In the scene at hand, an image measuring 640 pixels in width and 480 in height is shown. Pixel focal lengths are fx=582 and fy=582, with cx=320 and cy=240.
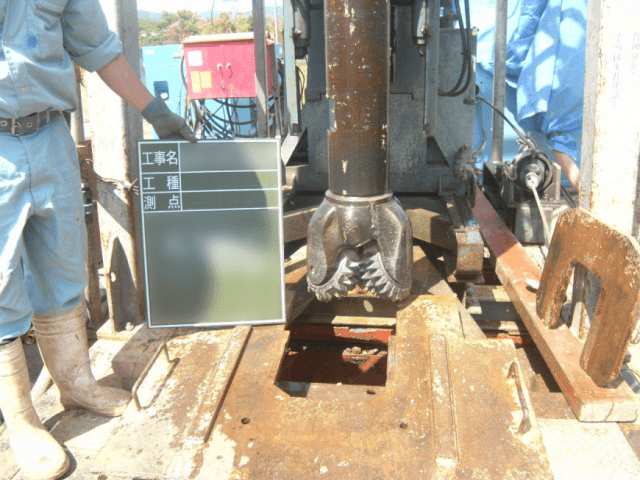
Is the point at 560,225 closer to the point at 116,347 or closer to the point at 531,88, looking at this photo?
the point at 116,347

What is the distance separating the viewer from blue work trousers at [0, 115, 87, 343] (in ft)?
7.17

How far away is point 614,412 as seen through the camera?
86.0 inches

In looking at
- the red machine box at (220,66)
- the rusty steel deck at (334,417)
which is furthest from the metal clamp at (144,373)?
the red machine box at (220,66)

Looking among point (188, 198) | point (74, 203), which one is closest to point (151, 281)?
point (188, 198)

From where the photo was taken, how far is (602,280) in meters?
2.21

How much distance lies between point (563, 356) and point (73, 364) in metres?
2.10

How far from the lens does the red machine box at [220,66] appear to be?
9961mm

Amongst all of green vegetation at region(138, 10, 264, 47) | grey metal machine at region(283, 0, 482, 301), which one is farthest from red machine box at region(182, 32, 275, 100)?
green vegetation at region(138, 10, 264, 47)

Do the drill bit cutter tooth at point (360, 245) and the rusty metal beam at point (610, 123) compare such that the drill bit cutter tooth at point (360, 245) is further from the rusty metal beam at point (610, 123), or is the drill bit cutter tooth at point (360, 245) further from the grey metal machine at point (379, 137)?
the rusty metal beam at point (610, 123)

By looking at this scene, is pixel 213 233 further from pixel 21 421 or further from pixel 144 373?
pixel 21 421

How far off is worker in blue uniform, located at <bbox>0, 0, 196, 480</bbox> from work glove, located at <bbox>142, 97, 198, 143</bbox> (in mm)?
204

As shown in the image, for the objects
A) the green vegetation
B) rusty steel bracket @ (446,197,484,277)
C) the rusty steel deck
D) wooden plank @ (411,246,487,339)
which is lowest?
the rusty steel deck

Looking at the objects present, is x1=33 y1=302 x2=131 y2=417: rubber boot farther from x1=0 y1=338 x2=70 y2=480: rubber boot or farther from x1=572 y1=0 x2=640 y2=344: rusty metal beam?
x1=572 y1=0 x2=640 y2=344: rusty metal beam

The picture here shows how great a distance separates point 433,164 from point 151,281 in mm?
2069
